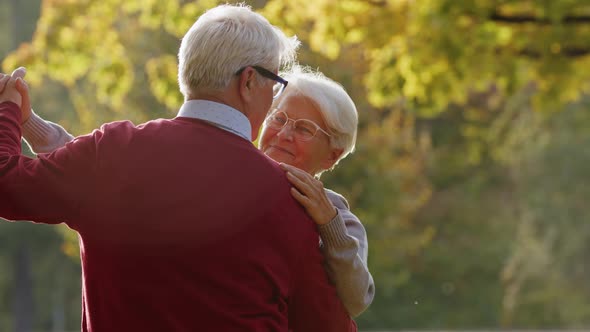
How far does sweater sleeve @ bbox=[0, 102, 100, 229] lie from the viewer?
2600 mm

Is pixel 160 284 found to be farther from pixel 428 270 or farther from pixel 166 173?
pixel 428 270

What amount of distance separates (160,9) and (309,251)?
8.45 m

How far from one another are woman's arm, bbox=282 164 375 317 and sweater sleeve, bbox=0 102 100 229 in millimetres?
484

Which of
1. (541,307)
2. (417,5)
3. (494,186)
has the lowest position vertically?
(541,307)

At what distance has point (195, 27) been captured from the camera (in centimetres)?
277

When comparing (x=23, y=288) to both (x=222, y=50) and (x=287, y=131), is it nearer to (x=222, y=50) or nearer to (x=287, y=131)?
(x=287, y=131)

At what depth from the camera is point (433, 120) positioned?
92.4 feet

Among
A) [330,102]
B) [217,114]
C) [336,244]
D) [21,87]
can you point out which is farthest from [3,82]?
[330,102]

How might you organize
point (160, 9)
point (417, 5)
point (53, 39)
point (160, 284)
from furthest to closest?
point (53, 39), point (160, 9), point (417, 5), point (160, 284)

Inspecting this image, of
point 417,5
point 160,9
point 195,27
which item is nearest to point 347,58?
point 160,9

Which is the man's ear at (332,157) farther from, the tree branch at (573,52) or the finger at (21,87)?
the tree branch at (573,52)

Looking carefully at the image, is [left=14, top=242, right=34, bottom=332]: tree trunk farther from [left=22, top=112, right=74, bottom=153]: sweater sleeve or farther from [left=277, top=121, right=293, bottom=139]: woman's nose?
[left=22, top=112, right=74, bottom=153]: sweater sleeve

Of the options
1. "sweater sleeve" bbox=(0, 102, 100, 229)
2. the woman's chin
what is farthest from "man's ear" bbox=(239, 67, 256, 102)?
the woman's chin

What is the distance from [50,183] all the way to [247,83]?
0.51 m
